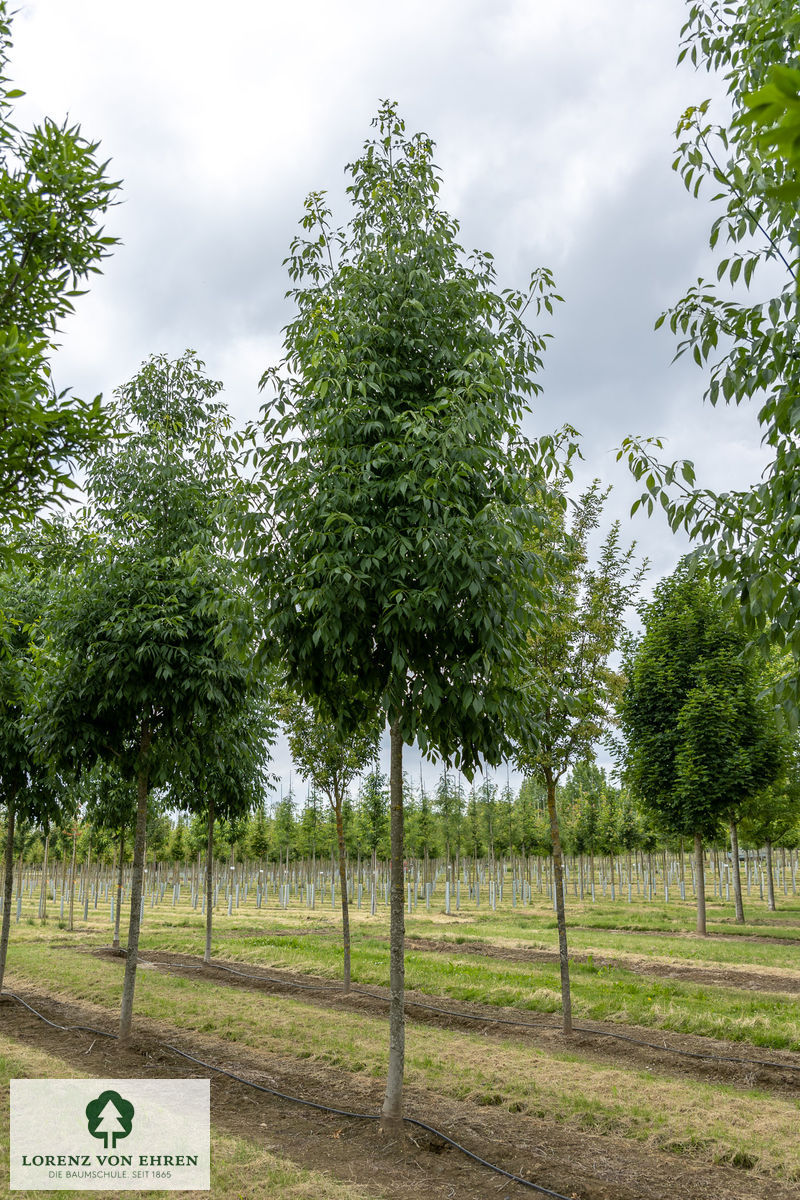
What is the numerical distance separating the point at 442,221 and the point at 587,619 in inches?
216

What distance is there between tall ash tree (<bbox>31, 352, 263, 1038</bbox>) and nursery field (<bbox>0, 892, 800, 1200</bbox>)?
203 cm

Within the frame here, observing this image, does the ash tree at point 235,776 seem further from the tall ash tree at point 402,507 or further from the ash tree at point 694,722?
the ash tree at point 694,722

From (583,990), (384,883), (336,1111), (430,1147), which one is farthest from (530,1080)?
(384,883)

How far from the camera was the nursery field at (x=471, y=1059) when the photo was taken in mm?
5555

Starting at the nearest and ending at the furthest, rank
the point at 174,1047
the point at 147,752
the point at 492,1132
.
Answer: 1. the point at 492,1132
2. the point at 174,1047
3. the point at 147,752

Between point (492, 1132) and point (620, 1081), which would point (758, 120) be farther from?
point (620, 1081)

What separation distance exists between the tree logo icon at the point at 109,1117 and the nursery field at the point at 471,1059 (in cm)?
67

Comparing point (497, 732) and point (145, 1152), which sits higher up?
point (497, 732)

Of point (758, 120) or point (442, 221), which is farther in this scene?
point (442, 221)

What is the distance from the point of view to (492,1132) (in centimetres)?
625

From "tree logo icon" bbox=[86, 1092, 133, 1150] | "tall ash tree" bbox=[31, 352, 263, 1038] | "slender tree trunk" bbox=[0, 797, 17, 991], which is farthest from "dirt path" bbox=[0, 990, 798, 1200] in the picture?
"slender tree trunk" bbox=[0, 797, 17, 991]

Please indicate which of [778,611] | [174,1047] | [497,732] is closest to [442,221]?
[497,732]

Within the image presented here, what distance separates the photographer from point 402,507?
19.6 feet

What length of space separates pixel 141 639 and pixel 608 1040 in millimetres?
6950
